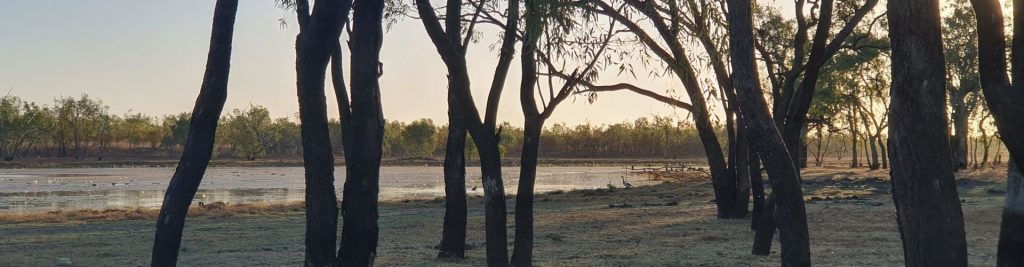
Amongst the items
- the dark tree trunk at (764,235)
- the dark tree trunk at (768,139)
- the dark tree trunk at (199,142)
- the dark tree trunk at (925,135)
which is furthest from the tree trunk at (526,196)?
the dark tree trunk at (925,135)

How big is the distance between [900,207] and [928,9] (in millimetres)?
1467

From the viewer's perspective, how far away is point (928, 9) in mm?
6941

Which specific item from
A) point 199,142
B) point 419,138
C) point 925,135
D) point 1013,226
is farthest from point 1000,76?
point 419,138

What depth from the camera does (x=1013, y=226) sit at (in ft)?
24.8

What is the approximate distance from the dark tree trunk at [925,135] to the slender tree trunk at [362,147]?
468cm

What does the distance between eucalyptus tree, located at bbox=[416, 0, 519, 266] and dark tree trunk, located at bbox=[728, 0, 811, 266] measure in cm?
243

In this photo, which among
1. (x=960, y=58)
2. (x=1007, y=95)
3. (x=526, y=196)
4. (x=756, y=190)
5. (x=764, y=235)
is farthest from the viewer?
(x=960, y=58)

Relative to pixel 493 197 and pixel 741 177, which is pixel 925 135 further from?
pixel 741 177

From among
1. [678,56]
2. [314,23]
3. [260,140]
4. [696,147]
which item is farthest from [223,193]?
[696,147]

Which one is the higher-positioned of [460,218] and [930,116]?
[930,116]

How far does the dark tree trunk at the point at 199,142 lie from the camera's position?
30.4 ft

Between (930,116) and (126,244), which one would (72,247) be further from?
(930,116)

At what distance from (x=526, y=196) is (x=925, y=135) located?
532 cm

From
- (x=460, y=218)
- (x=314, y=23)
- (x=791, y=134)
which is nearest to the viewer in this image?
(x=314, y=23)
